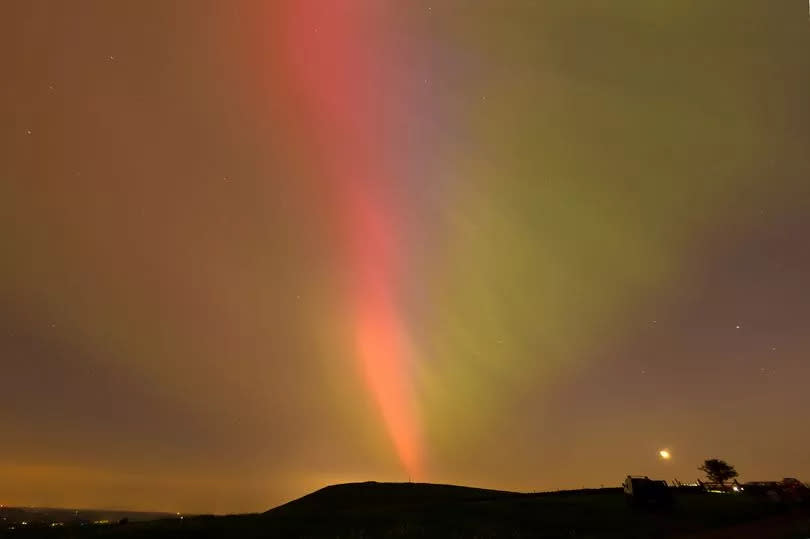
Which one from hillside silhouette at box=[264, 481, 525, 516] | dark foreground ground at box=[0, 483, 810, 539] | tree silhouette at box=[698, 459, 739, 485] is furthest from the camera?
tree silhouette at box=[698, 459, 739, 485]

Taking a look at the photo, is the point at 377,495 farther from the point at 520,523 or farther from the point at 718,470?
the point at 718,470

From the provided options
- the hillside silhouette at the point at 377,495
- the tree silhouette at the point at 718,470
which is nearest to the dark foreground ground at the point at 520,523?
the hillside silhouette at the point at 377,495

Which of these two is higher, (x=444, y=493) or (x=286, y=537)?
(x=444, y=493)

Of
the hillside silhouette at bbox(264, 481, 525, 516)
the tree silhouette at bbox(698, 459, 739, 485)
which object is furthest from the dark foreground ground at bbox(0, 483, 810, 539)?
the tree silhouette at bbox(698, 459, 739, 485)

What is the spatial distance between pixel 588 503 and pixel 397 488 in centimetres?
4607

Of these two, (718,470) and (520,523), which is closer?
(520,523)

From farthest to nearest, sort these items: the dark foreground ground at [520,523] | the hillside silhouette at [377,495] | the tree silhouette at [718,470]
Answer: the tree silhouette at [718,470], the hillside silhouette at [377,495], the dark foreground ground at [520,523]

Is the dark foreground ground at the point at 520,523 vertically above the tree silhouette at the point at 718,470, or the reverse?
the tree silhouette at the point at 718,470

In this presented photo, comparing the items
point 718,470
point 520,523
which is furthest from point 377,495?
point 718,470

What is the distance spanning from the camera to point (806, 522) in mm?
36312

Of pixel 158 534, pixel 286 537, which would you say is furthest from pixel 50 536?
pixel 286 537

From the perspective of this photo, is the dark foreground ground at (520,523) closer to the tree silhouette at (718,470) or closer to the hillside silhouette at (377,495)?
the hillside silhouette at (377,495)

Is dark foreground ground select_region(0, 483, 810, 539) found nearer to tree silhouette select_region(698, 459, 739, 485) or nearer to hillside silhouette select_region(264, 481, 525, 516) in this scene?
hillside silhouette select_region(264, 481, 525, 516)

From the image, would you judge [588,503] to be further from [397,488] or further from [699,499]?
[397,488]
